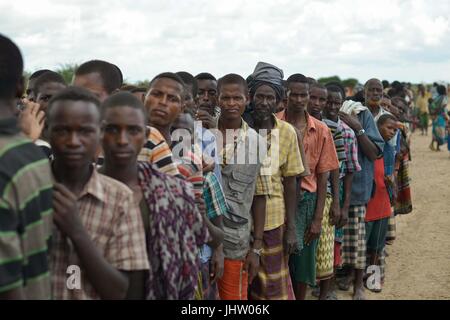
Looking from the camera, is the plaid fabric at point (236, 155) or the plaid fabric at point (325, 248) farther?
the plaid fabric at point (325, 248)

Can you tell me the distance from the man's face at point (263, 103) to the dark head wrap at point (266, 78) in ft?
0.28

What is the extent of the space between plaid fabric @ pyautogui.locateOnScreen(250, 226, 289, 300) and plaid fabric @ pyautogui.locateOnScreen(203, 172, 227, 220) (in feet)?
2.98

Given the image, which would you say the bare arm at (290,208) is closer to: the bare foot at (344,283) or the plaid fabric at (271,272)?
the plaid fabric at (271,272)

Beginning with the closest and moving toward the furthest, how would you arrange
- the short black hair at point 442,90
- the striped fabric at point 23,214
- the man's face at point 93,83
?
the striped fabric at point 23,214
the man's face at point 93,83
the short black hair at point 442,90

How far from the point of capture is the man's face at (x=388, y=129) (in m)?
6.01

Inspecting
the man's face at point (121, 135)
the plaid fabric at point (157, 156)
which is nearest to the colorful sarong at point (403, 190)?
the plaid fabric at point (157, 156)

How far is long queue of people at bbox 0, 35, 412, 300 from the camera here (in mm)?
1896

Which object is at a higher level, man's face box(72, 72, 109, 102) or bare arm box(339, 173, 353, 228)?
man's face box(72, 72, 109, 102)

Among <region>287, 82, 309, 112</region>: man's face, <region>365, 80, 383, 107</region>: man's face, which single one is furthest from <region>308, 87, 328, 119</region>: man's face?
<region>365, 80, 383, 107</region>: man's face

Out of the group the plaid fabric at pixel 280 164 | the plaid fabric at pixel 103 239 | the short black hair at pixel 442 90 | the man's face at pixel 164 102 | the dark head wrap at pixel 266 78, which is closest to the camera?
the plaid fabric at pixel 103 239

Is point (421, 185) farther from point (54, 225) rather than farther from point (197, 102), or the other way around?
point (54, 225)

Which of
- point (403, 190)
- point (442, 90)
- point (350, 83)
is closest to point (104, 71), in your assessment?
point (403, 190)

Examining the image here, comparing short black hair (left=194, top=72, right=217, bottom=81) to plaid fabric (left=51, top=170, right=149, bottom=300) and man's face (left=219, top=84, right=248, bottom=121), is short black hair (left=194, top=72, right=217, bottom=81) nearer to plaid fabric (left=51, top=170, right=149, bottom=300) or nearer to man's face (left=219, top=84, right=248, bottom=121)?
man's face (left=219, top=84, right=248, bottom=121)
